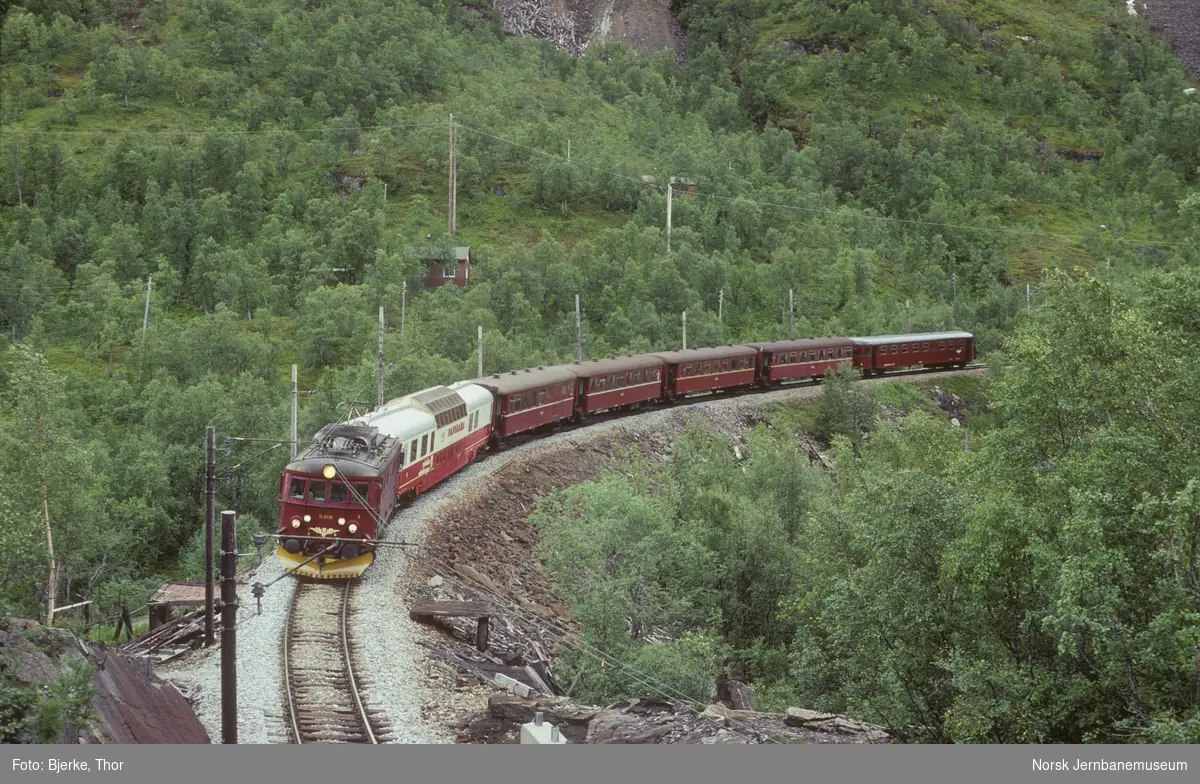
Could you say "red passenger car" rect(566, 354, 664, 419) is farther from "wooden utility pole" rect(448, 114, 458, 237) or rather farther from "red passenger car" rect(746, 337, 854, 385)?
"wooden utility pole" rect(448, 114, 458, 237)

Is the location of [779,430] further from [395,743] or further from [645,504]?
[395,743]

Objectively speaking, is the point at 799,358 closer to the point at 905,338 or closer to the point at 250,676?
the point at 905,338

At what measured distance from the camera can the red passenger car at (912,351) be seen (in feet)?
269

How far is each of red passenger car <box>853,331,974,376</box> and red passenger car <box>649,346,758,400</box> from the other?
11307mm

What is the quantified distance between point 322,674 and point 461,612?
4839mm

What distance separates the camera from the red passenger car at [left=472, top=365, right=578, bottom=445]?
1921 inches

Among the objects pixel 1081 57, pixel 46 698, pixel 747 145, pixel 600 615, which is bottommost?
pixel 600 615

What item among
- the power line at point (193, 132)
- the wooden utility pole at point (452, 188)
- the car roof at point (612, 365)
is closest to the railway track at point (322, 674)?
the car roof at point (612, 365)

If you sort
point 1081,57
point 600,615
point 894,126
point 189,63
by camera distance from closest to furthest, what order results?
point 600,615 < point 189,63 < point 894,126 < point 1081,57

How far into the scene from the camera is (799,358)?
75562mm

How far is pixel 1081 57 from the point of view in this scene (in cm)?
19750

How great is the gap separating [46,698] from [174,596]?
12.3m

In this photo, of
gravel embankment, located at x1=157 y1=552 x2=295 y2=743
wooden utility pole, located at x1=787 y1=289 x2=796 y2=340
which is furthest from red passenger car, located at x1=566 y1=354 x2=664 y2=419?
gravel embankment, located at x1=157 y1=552 x2=295 y2=743

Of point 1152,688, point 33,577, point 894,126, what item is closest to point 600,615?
point 1152,688
